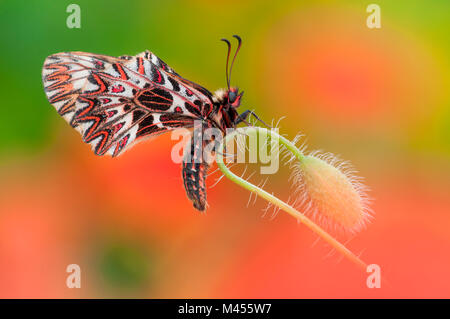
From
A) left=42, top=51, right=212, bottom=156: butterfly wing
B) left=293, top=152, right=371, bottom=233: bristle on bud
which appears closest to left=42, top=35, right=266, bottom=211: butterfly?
left=42, top=51, right=212, bottom=156: butterfly wing

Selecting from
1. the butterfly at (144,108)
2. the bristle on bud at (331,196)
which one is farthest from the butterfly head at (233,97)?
the bristle on bud at (331,196)

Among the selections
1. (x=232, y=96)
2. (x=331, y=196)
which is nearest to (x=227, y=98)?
(x=232, y=96)

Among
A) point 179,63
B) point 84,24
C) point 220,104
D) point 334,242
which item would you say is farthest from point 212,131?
point 84,24

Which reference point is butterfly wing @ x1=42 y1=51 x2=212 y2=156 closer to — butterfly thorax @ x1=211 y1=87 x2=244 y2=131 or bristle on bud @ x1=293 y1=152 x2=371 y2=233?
butterfly thorax @ x1=211 y1=87 x2=244 y2=131

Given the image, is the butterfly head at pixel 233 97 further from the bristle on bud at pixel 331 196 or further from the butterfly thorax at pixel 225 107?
the bristle on bud at pixel 331 196

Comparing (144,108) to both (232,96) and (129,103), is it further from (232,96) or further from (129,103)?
(232,96)
